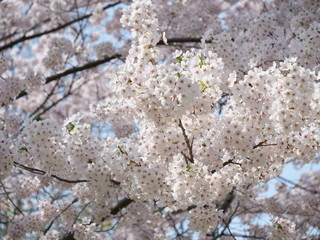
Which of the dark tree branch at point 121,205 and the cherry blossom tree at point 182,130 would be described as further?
the dark tree branch at point 121,205

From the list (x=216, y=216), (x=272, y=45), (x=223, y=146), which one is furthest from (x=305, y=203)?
(x=223, y=146)

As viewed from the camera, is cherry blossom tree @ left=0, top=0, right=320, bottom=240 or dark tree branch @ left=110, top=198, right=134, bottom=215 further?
dark tree branch @ left=110, top=198, right=134, bottom=215

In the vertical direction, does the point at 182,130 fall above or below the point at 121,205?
below

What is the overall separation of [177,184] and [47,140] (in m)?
1.85

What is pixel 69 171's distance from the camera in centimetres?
584

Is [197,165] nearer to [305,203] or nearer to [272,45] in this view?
[272,45]

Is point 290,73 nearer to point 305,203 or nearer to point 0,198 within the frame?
point 305,203

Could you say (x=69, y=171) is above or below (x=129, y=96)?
above

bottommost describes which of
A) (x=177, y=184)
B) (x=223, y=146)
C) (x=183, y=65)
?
(x=177, y=184)

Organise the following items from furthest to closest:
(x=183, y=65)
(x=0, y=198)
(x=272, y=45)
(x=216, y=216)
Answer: (x=0, y=198), (x=272, y=45), (x=216, y=216), (x=183, y=65)

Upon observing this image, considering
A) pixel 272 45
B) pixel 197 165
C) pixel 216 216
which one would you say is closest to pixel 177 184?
pixel 197 165

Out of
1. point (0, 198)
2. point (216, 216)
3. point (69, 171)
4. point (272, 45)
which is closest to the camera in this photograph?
point (216, 216)

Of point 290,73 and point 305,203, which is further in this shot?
point 305,203

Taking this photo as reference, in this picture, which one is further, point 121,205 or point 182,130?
point 121,205
